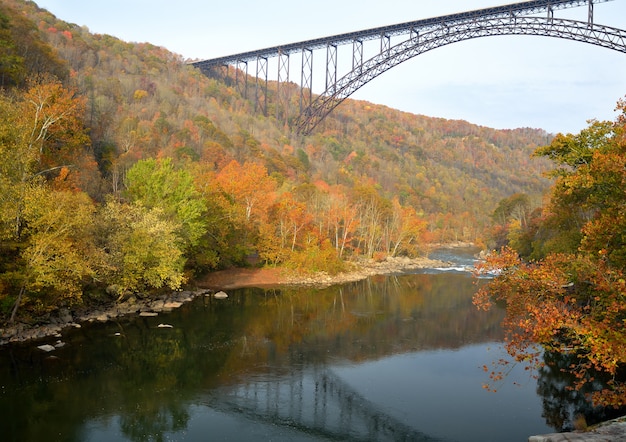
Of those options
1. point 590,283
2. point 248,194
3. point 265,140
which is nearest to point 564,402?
point 590,283

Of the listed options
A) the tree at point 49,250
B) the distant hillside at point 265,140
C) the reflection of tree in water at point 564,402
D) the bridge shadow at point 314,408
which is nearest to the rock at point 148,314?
the tree at point 49,250

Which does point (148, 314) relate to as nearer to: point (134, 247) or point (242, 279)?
point (134, 247)

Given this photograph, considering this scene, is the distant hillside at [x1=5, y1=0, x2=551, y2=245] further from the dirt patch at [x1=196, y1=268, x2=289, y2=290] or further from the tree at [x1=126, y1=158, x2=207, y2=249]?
the dirt patch at [x1=196, y1=268, x2=289, y2=290]

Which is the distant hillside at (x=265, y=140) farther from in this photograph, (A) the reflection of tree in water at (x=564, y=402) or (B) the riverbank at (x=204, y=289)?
(A) the reflection of tree in water at (x=564, y=402)

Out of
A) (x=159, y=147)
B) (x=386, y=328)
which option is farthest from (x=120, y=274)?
(x=159, y=147)

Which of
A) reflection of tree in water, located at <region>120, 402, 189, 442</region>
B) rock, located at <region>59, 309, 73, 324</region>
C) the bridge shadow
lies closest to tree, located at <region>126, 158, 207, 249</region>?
rock, located at <region>59, 309, 73, 324</region>

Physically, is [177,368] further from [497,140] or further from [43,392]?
[497,140]
